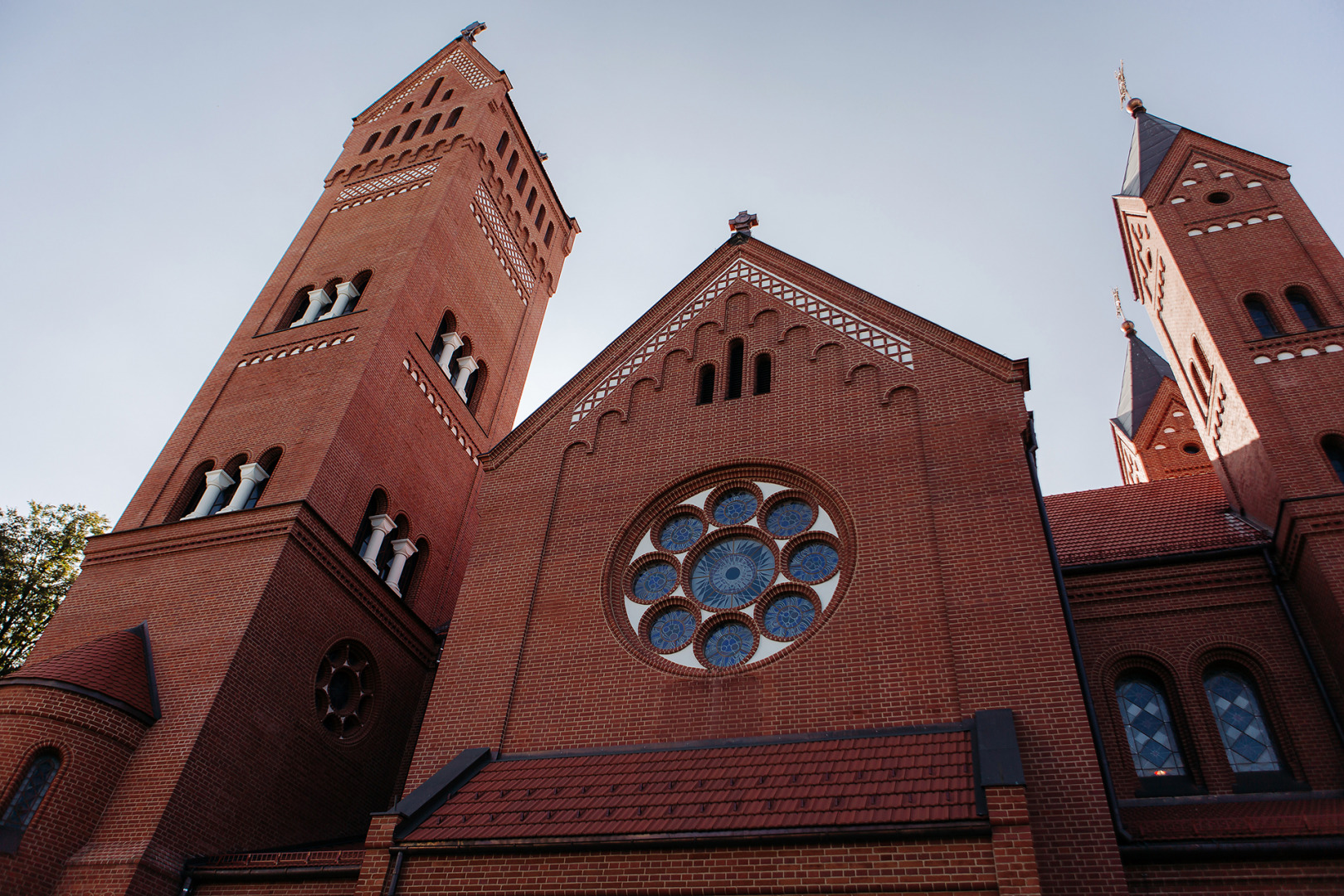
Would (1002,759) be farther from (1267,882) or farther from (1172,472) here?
(1172,472)

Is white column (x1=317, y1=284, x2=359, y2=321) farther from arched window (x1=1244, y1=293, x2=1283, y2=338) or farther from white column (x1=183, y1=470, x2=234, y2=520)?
arched window (x1=1244, y1=293, x2=1283, y2=338)

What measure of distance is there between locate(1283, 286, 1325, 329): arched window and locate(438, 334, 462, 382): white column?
1743cm

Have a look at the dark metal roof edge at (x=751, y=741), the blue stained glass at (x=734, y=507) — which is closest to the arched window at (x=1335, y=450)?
the dark metal roof edge at (x=751, y=741)

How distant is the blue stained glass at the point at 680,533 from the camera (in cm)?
1360

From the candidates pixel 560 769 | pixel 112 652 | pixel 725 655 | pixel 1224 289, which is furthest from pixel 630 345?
pixel 1224 289

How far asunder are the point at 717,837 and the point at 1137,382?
26710 mm

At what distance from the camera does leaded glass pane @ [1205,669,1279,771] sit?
1225 centimetres

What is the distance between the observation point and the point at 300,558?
614 inches

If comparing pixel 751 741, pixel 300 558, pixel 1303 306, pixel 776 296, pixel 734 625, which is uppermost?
pixel 1303 306

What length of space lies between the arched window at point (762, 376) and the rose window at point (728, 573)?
6.39 ft

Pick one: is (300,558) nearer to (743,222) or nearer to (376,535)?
(376,535)

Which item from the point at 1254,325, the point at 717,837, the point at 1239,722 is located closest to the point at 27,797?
the point at 717,837

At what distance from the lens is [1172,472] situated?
27781mm

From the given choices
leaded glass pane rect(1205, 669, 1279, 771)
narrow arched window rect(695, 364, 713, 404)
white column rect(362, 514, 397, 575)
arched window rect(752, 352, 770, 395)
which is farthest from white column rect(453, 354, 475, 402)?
leaded glass pane rect(1205, 669, 1279, 771)
